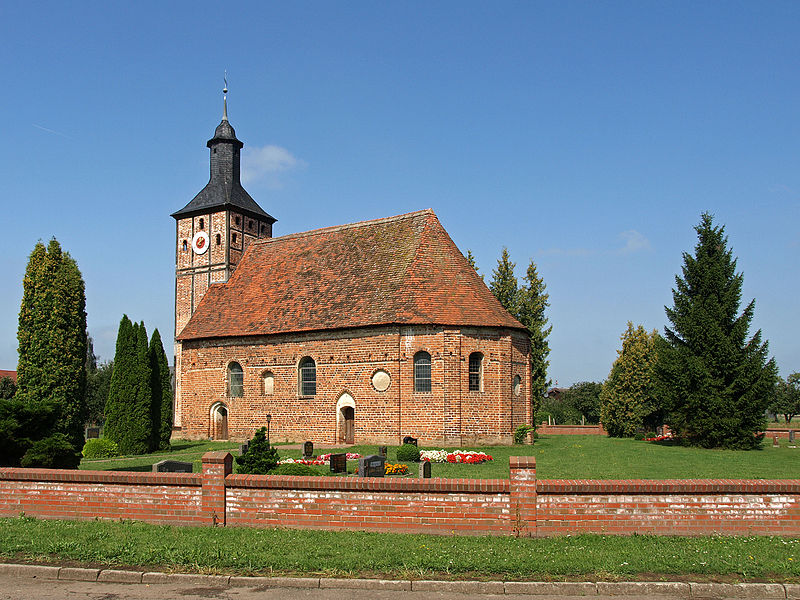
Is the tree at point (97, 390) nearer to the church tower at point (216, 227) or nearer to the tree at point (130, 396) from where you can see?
the church tower at point (216, 227)

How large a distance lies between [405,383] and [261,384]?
8.07 m

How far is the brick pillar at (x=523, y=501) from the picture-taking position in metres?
10.5

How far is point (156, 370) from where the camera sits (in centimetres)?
2925

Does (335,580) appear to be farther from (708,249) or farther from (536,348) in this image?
(536,348)

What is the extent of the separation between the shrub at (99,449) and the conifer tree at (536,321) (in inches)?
1101

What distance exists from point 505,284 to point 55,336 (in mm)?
35579

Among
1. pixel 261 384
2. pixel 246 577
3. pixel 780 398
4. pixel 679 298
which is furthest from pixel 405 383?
pixel 780 398

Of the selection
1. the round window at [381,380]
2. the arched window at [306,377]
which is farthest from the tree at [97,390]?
the round window at [381,380]

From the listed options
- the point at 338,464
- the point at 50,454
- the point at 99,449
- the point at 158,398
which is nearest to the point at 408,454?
the point at 338,464

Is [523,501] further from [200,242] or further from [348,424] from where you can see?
[200,242]

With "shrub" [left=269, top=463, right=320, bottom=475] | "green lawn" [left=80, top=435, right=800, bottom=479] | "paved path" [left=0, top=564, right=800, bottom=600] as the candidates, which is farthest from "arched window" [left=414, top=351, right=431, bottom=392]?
"paved path" [left=0, top=564, right=800, bottom=600]

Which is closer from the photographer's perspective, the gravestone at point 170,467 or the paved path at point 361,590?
the paved path at point 361,590

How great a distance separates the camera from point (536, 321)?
160 feet

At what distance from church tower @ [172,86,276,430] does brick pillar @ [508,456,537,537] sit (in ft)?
108
